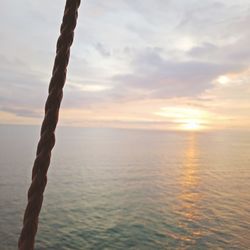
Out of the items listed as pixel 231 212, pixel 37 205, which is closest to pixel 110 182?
pixel 231 212

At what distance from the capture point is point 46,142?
107 cm

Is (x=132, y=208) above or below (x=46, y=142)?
below

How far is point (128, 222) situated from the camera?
196 feet

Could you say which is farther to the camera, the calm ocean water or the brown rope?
the calm ocean water

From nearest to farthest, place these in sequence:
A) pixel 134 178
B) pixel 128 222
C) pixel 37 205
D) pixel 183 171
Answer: pixel 37 205, pixel 128 222, pixel 134 178, pixel 183 171

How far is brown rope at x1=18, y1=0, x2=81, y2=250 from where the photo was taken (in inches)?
40.6

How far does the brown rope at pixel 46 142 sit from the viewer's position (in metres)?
1.03

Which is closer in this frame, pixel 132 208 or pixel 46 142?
pixel 46 142

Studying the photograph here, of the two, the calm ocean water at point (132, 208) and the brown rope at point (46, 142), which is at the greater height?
the brown rope at point (46, 142)

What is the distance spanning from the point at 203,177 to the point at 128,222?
2299 inches

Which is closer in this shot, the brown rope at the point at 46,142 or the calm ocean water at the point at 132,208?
the brown rope at the point at 46,142

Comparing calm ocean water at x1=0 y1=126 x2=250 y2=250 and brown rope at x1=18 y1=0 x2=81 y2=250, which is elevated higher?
brown rope at x1=18 y1=0 x2=81 y2=250

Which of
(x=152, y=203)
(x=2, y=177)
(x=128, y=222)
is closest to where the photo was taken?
(x=128, y=222)

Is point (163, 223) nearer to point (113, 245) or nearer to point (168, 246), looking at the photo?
point (168, 246)
